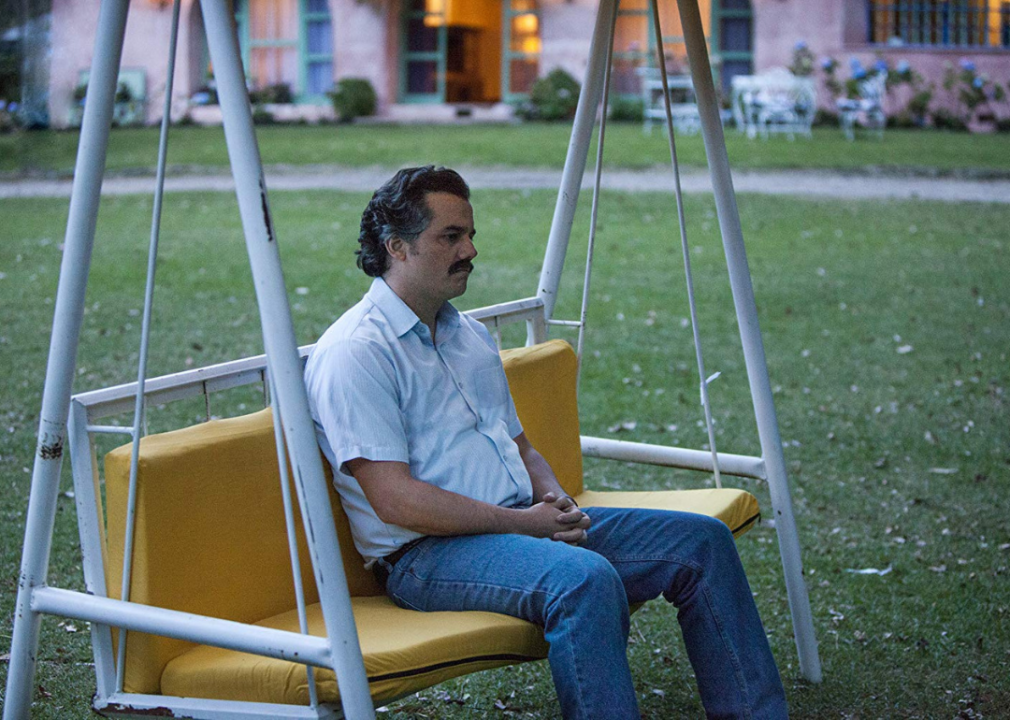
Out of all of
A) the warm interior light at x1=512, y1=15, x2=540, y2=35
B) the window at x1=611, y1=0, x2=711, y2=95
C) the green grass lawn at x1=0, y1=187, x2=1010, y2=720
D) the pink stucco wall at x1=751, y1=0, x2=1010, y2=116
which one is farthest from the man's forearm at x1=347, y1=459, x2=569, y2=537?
the warm interior light at x1=512, y1=15, x2=540, y2=35

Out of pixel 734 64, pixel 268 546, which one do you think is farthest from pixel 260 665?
pixel 734 64

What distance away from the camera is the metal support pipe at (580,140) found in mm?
3826

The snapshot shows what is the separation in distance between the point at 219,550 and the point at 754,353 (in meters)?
1.78

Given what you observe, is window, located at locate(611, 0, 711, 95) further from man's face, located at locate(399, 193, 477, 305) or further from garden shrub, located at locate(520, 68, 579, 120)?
man's face, located at locate(399, 193, 477, 305)

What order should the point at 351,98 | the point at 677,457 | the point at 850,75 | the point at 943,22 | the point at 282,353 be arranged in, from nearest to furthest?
the point at 282,353
the point at 677,457
the point at 850,75
the point at 351,98
the point at 943,22

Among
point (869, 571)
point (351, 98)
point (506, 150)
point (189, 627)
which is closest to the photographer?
point (189, 627)

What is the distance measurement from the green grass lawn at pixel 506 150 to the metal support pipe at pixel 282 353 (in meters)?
15.2

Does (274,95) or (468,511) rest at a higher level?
(274,95)

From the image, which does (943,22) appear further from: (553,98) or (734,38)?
(553,98)

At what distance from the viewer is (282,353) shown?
2.25 metres

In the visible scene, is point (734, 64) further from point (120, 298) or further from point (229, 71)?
point (229, 71)

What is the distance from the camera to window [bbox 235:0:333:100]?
2822cm

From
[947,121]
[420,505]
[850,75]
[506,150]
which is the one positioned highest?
[850,75]

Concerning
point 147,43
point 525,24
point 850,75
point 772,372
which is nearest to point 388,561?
point 772,372
